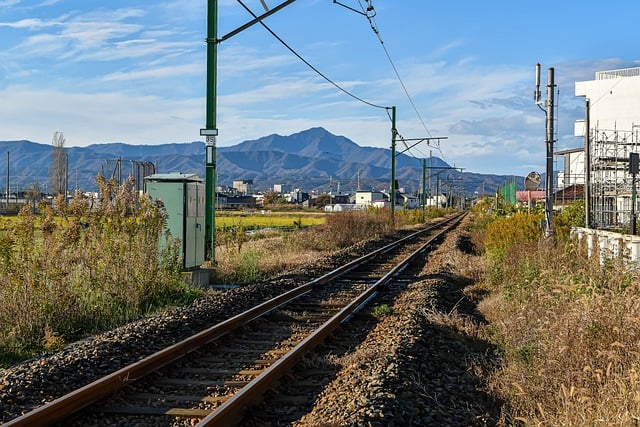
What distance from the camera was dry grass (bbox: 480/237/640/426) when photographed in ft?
19.7

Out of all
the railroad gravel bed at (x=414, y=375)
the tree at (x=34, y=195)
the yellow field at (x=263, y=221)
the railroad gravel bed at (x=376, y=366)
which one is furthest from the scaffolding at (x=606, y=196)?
the tree at (x=34, y=195)

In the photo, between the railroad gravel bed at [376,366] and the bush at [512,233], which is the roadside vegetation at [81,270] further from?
the bush at [512,233]

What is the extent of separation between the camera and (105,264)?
12773 millimetres

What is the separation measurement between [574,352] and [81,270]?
846 centimetres

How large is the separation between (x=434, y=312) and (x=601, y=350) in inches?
191

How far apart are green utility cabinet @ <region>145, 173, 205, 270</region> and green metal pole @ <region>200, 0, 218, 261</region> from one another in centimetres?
115

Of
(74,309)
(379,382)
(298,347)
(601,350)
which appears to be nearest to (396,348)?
(298,347)

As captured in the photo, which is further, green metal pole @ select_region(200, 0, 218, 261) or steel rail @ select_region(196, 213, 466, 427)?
green metal pole @ select_region(200, 0, 218, 261)

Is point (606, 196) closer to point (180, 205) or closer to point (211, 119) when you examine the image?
point (211, 119)

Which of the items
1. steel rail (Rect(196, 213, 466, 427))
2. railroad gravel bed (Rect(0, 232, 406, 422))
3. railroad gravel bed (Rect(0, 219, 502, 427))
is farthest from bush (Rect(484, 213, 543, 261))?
steel rail (Rect(196, 213, 466, 427))

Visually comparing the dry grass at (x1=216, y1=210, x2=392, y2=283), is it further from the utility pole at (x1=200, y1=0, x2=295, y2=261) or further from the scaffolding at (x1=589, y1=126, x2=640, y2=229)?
the scaffolding at (x1=589, y1=126, x2=640, y2=229)

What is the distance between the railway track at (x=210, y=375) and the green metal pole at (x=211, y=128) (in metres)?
4.79

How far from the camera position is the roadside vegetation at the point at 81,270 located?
1059 centimetres

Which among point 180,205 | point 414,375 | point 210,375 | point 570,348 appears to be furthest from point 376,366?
point 180,205
